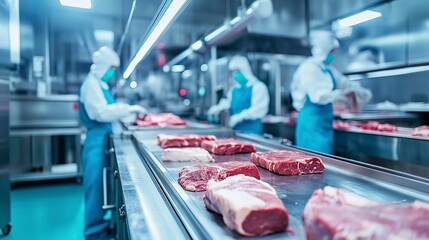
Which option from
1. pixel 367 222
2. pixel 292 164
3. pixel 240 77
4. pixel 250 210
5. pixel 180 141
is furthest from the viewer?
pixel 240 77

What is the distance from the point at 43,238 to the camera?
121 inches

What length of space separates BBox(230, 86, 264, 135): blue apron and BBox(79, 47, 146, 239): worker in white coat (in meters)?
1.75

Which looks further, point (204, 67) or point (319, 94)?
point (204, 67)

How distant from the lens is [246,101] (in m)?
4.54

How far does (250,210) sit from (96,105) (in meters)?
2.58

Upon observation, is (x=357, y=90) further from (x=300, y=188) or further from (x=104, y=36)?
(x=104, y=36)

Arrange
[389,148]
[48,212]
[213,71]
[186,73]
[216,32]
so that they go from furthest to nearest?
[186,73] < [213,71] < [48,212] < [216,32] < [389,148]

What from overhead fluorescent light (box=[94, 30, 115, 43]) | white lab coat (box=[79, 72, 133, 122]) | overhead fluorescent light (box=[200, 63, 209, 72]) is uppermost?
overhead fluorescent light (box=[94, 30, 115, 43])

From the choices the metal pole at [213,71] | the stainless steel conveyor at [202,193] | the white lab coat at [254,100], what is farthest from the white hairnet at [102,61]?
the metal pole at [213,71]

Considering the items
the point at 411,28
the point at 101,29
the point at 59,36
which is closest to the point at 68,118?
the point at 101,29

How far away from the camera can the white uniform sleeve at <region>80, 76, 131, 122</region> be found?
3064 millimetres

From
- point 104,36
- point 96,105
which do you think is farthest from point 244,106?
point 104,36

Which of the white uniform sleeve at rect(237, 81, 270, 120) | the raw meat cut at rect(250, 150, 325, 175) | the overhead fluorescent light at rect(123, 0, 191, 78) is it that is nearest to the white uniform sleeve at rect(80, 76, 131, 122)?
the overhead fluorescent light at rect(123, 0, 191, 78)

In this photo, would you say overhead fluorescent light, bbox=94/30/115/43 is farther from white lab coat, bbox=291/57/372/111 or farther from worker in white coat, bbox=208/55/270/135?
white lab coat, bbox=291/57/372/111
